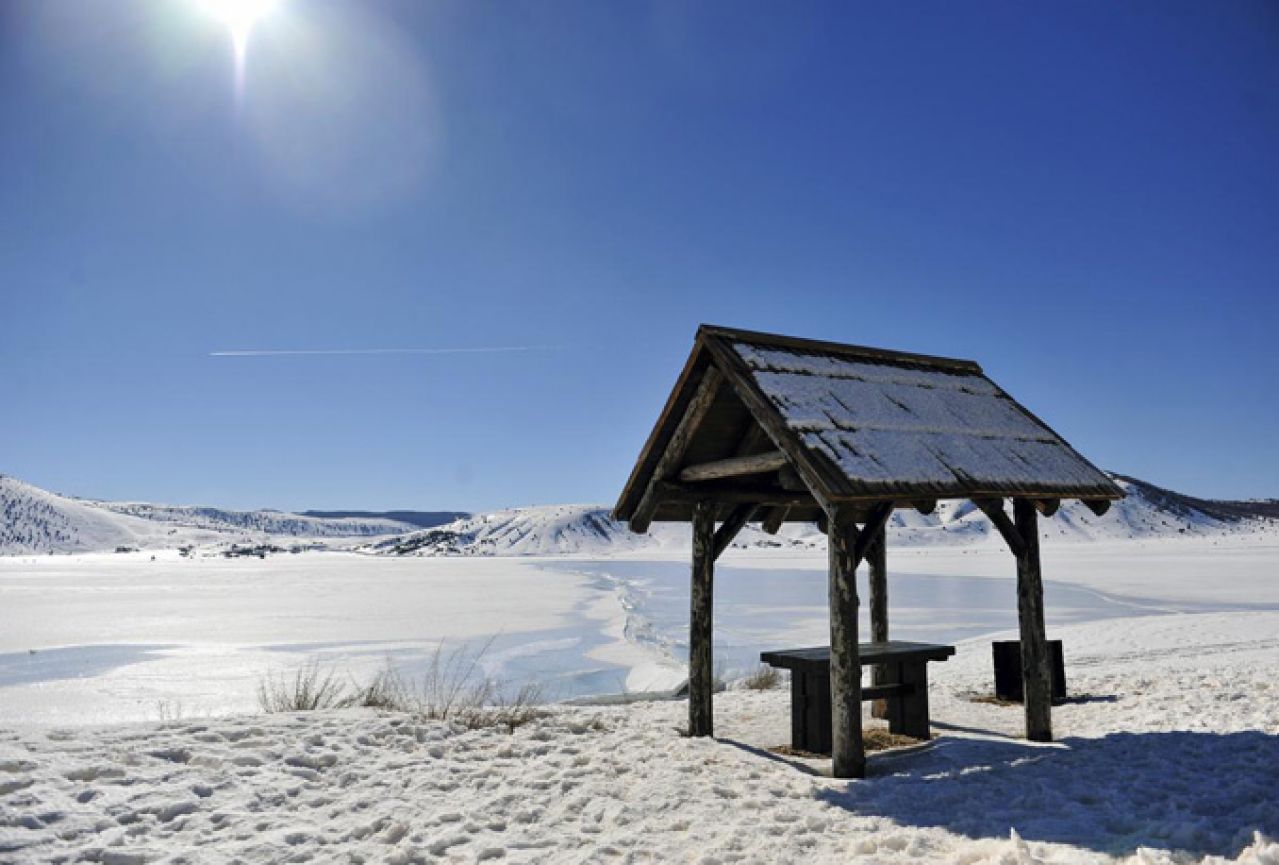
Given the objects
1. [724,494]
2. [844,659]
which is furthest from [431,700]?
[844,659]

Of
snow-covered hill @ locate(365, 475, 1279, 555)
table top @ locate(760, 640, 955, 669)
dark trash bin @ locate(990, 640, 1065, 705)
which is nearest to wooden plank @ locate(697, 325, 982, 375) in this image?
table top @ locate(760, 640, 955, 669)

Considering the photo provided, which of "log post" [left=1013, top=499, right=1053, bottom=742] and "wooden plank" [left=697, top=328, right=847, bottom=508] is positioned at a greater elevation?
"wooden plank" [left=697, top=328, right=847, bottom=508]

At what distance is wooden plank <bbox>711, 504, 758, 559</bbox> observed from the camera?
8.27 meters

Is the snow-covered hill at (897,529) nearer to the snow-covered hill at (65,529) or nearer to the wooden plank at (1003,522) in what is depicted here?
the snow-covered hill at (65,529)

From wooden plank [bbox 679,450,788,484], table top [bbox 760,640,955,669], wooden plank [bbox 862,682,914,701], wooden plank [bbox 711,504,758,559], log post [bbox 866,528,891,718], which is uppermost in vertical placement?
wooden plank [bbox 679,450,788,484]

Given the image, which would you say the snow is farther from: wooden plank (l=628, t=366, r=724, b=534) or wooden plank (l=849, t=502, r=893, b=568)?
wooden plank (l=628, t=366, r=724, b=534)

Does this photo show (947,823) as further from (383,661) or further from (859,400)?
(383,661)

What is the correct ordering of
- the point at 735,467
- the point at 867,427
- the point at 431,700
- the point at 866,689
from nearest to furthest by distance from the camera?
the point at 867,427, the point at 866,689, the point at 735,467, the point at 431,700

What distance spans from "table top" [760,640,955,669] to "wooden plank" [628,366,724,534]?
1.76 metres

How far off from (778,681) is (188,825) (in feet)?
27.2

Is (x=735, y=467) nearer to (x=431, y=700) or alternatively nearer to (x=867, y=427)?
(x=867, y=427)

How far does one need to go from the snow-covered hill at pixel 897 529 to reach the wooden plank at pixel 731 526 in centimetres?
7914

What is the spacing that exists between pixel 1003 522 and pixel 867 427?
1.56 m

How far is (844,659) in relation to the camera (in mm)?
6074
